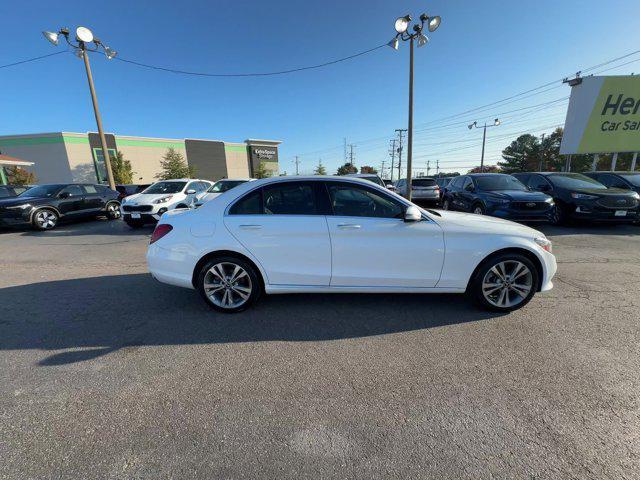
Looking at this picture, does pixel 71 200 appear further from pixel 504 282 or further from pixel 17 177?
pixel 17 177

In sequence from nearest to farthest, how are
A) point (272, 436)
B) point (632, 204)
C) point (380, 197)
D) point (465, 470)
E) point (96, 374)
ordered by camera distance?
point (465, 470) < point (272, 436) < point (96, 374) < point (380, 197) < point (632, 204)

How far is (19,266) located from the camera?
5.75m

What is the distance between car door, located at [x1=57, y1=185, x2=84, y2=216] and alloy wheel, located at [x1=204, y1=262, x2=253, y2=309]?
10000mm

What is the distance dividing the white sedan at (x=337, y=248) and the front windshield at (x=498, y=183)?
21.3 feet

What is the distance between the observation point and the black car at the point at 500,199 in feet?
25.9

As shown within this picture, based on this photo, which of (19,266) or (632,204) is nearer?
(19,266)

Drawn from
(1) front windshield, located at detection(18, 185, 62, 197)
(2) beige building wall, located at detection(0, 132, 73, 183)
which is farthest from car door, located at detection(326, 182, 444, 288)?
(2) beige building wall, located at detection(0, 132, 73, 183)

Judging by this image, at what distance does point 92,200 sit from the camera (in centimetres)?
1105

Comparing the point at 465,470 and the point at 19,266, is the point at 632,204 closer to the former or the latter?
the point at 465,470

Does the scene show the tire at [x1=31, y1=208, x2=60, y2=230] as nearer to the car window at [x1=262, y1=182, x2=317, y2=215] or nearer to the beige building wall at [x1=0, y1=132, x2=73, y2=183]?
the car window at [x1=262, y1=182, x2=317, y2=215]

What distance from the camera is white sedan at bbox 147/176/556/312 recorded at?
3283mm

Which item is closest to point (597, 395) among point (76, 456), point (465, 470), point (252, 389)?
point (465, 470)

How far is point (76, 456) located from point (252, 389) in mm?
1083

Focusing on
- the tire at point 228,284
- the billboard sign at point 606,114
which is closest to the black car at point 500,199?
the tire at point 228,284
